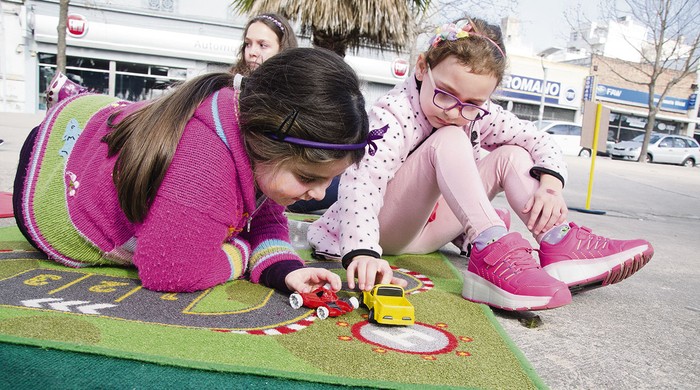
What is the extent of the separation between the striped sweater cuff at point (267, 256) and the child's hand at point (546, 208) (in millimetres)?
818

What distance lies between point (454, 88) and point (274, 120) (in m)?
0.81

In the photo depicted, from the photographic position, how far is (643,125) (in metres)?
27.0

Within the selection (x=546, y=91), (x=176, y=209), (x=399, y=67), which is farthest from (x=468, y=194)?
(x=546, y=91)

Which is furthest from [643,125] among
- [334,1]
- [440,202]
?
[440,202]

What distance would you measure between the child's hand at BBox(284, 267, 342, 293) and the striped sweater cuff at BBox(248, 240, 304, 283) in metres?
0.14

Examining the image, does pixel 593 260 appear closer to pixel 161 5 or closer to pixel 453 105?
pixel 453 105

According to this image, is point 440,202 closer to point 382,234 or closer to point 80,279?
point 382,234

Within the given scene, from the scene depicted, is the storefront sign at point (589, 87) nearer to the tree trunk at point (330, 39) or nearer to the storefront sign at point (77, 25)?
the storefront sign at point (77, 25)

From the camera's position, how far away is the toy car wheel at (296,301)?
1466 mm

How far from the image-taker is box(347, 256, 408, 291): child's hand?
1.53 m

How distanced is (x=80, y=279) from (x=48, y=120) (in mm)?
551

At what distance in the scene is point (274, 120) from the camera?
1378 mm

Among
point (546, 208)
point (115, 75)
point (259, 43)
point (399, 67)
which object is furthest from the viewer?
point (399, 67)

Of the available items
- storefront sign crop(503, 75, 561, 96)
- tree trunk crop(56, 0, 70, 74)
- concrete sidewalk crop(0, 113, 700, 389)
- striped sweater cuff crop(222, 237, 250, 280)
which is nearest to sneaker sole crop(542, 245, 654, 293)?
concrete sidewalk crop(0, 113, 700, 389)
